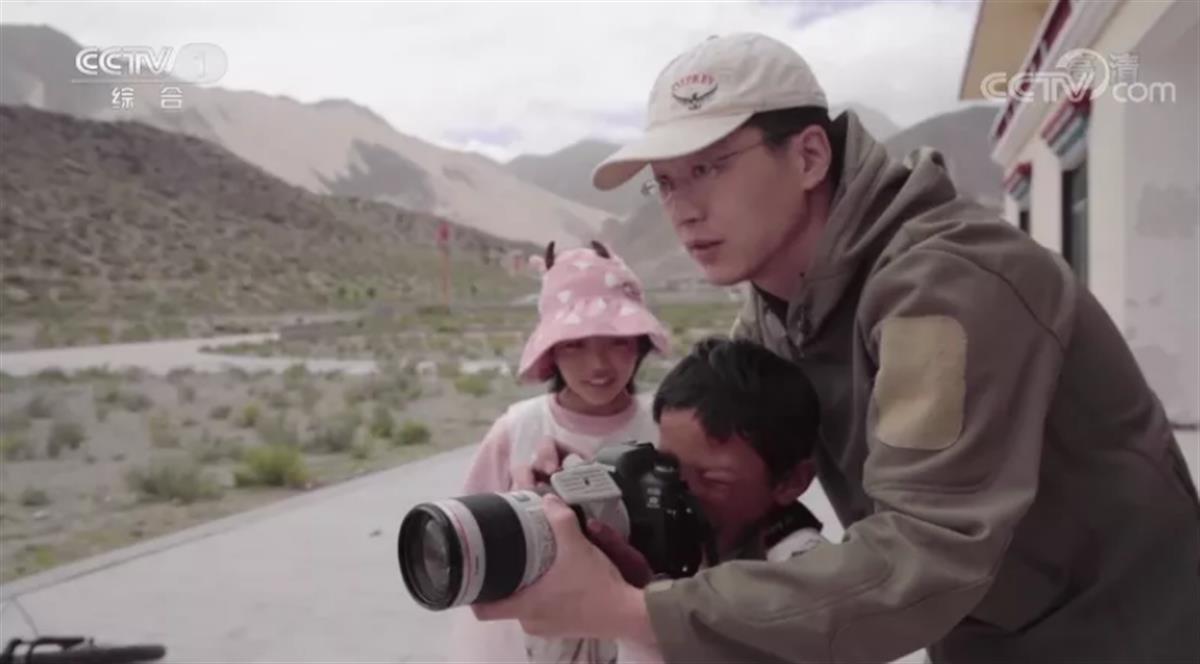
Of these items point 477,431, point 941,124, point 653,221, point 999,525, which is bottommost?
point 477,431

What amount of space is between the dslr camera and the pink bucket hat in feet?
2.44

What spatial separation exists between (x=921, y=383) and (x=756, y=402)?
296 mm

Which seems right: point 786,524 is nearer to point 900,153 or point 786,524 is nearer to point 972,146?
point 900,153

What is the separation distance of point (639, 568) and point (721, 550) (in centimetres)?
26

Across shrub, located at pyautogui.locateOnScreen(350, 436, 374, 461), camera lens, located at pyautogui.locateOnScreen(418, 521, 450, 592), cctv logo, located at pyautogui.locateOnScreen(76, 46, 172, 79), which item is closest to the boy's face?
camera lens, located at pyautogui.locateOnScreen(418, 521, 450, 592)

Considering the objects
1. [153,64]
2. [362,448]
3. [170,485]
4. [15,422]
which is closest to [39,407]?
[15,422]

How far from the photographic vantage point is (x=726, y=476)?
110 centimetres

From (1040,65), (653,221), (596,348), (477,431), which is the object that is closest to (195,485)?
(477,431)

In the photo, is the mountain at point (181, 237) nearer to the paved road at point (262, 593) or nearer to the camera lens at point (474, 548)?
the paved road at point (262, 593)

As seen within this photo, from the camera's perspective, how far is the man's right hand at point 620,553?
0.87m

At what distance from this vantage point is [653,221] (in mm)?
4676

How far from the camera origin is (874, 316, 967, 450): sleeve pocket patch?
0.77 metres

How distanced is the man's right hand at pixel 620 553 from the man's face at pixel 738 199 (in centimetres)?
28

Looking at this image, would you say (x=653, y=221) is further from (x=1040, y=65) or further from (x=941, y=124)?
(x=941, y=124)
